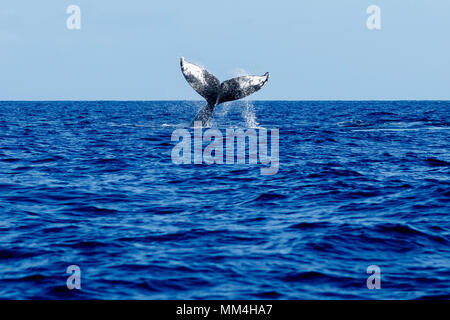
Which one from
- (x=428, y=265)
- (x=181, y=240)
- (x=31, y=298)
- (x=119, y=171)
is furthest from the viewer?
(x=119, y=171)

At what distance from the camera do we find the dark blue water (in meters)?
7.24

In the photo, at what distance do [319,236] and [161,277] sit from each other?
2.89 m

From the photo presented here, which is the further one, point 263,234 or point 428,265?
point 263,234

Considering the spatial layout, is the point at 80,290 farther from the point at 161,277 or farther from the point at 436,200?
the point at 436,200

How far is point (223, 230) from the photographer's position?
31.7ft

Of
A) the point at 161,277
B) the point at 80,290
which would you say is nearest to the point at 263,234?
the point at 161,277

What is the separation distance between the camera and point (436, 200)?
39.9 feet
